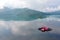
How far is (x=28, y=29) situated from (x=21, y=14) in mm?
191

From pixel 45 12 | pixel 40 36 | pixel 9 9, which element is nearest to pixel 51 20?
pixel 45 12

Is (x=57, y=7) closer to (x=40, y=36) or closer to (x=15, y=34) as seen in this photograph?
(x=40, y=36)

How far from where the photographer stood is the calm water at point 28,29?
51.8 inches

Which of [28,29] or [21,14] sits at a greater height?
[21,14]

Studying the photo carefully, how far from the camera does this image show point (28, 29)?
134 centimetres

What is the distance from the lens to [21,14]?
53.9 inches

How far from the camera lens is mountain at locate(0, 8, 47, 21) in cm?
136

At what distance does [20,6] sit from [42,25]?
34 centimetres

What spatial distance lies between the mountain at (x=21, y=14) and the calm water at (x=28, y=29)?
0.10ft

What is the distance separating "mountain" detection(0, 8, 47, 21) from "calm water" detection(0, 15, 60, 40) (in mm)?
30

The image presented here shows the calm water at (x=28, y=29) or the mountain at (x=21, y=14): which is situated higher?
the mountain at (x=21, y=14)

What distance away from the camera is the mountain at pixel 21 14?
136 centimetres

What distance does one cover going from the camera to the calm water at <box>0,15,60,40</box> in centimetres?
131

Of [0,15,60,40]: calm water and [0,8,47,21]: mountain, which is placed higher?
[0,8,47,21]: mountain
